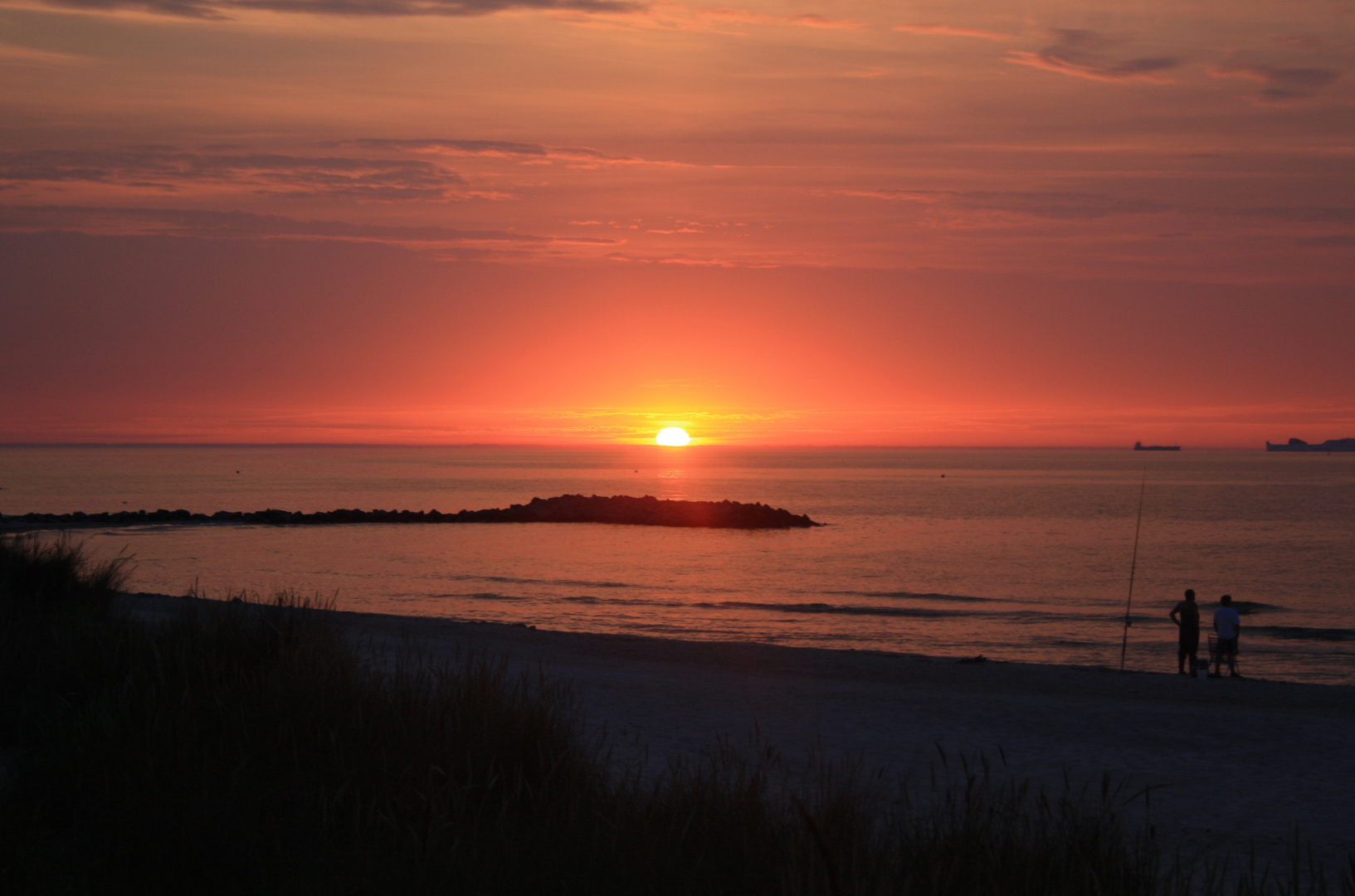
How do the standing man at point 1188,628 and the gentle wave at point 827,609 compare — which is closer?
the standing man at point 1188,628

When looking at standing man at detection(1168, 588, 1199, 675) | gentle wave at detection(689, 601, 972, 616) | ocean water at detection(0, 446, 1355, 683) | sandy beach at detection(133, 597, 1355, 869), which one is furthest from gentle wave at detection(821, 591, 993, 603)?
standing man at detection(1168, 588, 1199, 675)

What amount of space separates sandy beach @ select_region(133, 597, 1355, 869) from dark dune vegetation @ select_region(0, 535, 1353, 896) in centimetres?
100

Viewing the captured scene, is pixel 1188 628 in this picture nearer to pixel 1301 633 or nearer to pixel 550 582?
pixel 1301 633

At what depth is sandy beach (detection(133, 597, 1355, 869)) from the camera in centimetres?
902

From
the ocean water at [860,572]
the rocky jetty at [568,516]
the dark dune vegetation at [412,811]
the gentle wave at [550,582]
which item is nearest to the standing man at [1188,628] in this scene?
the ocean water at [860,572]

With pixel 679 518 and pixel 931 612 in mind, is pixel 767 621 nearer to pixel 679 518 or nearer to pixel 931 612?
pixel 931 612

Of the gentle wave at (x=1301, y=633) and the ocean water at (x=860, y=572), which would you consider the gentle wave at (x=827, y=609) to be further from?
the gentle wave at (x=1301, y=633)

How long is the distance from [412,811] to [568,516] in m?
69.7

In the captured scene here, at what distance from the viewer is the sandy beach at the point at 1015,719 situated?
9.02 m

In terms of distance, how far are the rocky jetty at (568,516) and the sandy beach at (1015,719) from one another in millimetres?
50767

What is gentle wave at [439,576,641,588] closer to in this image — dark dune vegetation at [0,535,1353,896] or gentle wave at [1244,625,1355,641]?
gentle wave at [1244,625,1355,641]

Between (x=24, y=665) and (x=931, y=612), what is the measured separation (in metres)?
27.0

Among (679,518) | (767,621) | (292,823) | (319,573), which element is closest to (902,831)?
(292,823)

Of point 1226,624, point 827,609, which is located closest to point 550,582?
point 827,609
